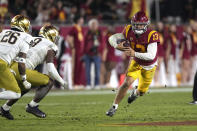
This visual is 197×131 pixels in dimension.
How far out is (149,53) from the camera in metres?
8.77

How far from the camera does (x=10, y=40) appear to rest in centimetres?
805

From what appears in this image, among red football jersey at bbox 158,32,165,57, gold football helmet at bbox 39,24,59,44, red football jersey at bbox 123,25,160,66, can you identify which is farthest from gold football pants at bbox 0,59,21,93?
red football jersey at bbox 158,32,165,57

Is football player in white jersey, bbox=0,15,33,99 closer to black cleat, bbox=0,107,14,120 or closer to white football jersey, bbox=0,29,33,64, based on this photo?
white football jersey, bbox=0,29,33,64

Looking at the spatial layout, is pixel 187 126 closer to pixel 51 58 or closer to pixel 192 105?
pixel 51 58

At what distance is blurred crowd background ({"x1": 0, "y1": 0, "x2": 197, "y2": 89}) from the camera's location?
52.2ft

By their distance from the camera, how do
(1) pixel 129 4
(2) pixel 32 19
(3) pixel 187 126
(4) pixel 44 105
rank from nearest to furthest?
1. (3) pixel 187 126
2. (4) pixel 44 105
3. (2) pixel 32 19
4. (1) pixel 129 4

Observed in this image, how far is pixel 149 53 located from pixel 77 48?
7.74 meters

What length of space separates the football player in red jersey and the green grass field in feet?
1.59

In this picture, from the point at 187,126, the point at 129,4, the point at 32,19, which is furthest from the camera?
the point at 129,4

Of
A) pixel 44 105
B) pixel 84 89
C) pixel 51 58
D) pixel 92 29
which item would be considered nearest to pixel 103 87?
pixel 84 89

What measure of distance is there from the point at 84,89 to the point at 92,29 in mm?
1768

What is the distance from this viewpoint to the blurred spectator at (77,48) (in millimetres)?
16062

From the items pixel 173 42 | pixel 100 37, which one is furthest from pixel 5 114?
pixel 173 42

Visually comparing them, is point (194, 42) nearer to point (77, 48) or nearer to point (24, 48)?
point (77, 48)
